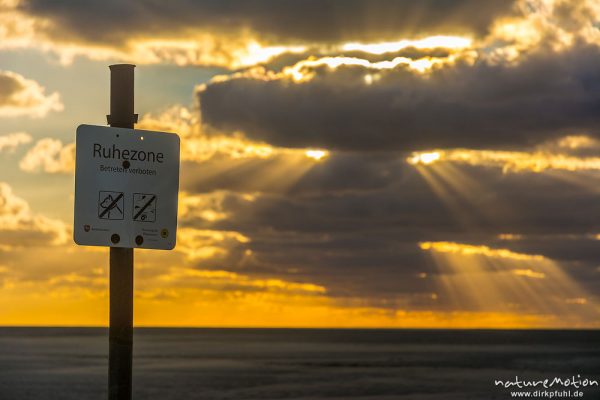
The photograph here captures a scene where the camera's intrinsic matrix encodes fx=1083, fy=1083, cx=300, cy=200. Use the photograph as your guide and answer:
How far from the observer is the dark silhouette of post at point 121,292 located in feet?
25.0

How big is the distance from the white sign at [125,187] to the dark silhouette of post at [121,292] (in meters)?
0.09

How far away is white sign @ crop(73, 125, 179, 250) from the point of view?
301 inches

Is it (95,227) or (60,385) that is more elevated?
(60,385)

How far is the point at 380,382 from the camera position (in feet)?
393

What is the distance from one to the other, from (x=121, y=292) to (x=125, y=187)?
75cm

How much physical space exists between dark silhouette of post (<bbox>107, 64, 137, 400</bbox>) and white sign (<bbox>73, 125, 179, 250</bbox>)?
0.31 feet

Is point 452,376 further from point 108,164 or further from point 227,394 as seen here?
point 108,164

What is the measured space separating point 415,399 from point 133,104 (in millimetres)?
90818

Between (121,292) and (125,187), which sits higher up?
(125,187)

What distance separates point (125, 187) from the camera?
772cm

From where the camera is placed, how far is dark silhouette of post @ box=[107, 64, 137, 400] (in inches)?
299

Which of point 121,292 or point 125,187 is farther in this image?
point 125,187

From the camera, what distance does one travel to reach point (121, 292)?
7609mm

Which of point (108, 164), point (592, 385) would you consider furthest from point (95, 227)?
point (592, 385)
